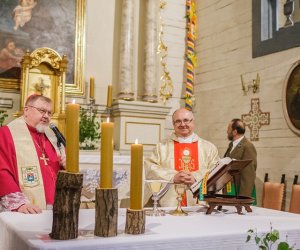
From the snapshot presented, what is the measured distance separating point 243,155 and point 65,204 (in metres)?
4.60

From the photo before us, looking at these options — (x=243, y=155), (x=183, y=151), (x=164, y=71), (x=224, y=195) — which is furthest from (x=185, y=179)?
(x=164, y=71)

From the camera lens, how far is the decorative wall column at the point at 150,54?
7.38 m

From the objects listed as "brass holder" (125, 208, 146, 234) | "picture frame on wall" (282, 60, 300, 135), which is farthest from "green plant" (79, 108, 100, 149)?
"brass holder" (125, 208, 146, 234)

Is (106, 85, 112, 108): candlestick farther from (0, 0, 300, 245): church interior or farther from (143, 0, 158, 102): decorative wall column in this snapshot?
(143, 0, 158, 102): decorative wall column

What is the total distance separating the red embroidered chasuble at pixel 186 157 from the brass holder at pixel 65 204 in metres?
2.46

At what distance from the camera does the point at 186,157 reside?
4.02 m

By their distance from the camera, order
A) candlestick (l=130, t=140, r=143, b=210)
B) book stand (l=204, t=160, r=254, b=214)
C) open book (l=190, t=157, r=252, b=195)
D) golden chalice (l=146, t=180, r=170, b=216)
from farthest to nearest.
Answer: open book (l=190, t=157, r=252, b=195)
book stand (l=204, t=160, r=254, b=214)
golden chalice (l=146, t=180, r=170, b=216)
candlestick (l=130, t=140, r=143, b=210)

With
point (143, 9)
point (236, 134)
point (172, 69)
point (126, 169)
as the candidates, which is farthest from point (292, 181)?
point (143, 9)

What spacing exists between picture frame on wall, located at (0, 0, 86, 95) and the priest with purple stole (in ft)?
11.4

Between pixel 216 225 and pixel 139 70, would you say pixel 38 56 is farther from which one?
pixel 216 225

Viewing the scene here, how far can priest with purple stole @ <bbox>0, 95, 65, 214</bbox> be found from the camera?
2.97 meters

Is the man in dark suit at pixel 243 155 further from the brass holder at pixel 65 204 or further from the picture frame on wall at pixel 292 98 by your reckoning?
the brass holder at pixel 65 204

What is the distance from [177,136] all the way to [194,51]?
4.41m

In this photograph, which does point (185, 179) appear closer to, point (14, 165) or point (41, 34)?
point (14, 165)
